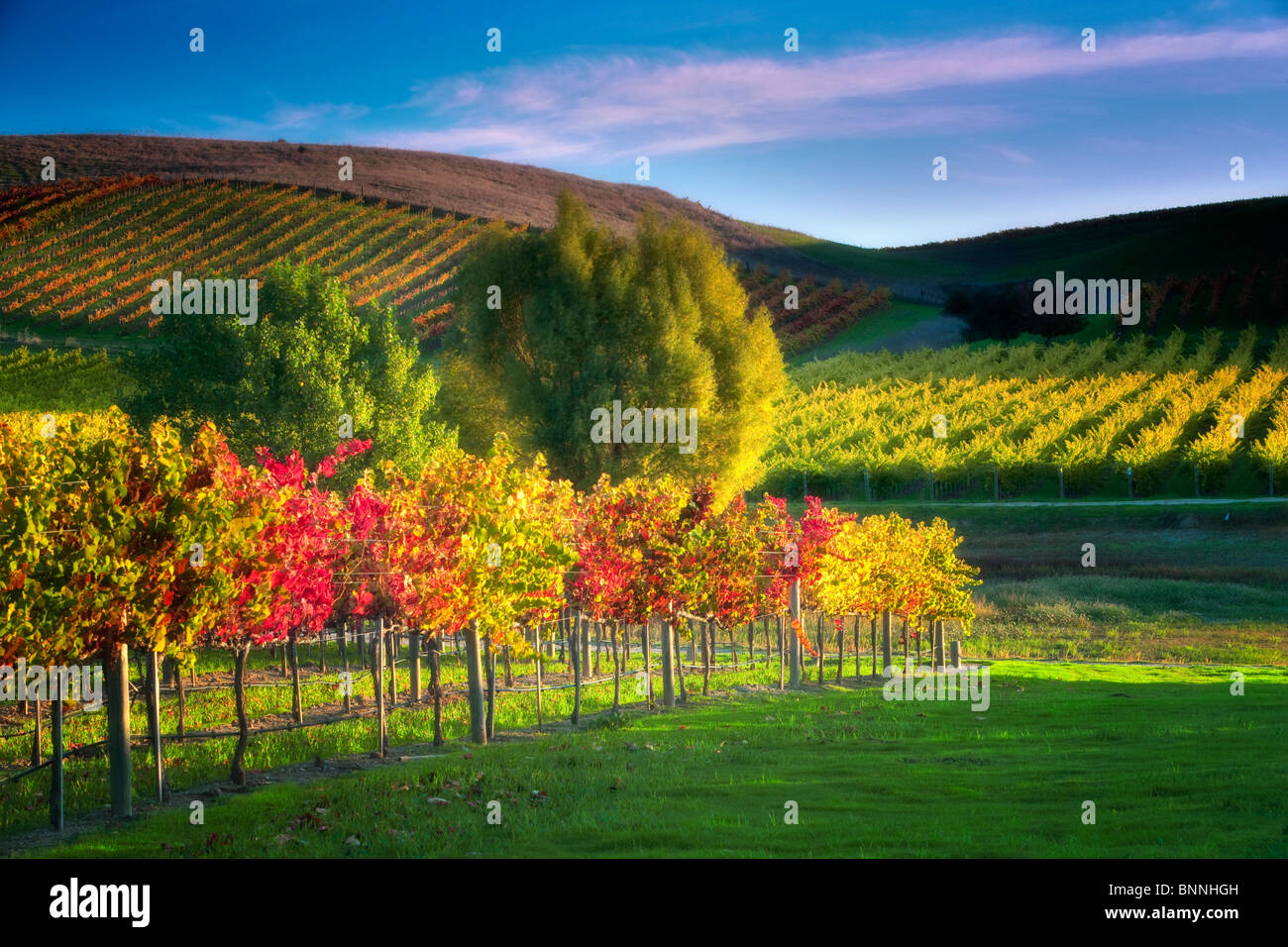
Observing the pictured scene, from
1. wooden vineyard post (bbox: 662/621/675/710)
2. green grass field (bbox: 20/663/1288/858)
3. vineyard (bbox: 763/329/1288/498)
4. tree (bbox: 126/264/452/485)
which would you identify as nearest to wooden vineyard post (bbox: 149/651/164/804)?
green grass field (bbox: 20/663/1288/858)

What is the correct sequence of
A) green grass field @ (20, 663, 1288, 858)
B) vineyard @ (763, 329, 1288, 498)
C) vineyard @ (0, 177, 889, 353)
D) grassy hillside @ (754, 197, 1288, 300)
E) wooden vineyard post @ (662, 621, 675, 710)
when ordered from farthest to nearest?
grassy hillside @ (754, 197, 1288, 300) < vineyard @ (0, 177, 889, 353) < vineyard @ (763, 329, 1288, 498) < wooden vineyard post @ (662, 621, 675, 710) < green grass field @ (20, 663, 1288, 858)

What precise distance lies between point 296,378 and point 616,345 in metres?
13.5

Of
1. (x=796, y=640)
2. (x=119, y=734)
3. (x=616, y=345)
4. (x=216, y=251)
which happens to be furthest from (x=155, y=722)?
(x=216, y=251)

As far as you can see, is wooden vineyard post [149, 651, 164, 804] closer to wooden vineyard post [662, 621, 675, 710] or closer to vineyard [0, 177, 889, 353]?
wooden vineyard post [662, 621, 675, 710]

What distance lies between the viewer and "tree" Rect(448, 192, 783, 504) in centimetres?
4788

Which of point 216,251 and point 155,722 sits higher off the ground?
point 216,251

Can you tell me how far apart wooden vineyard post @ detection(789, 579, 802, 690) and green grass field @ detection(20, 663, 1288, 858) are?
8145 mm

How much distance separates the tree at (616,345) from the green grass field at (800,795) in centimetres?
2373

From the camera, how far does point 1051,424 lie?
7856 centimetres

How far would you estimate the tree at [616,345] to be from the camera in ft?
157

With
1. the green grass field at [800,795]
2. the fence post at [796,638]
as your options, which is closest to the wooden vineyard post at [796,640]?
the fence post at [796,638]

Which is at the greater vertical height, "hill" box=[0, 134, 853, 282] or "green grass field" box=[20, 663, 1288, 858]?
"hill" box=[0, 134, 853, 282]

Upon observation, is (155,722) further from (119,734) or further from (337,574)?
(337,574)
